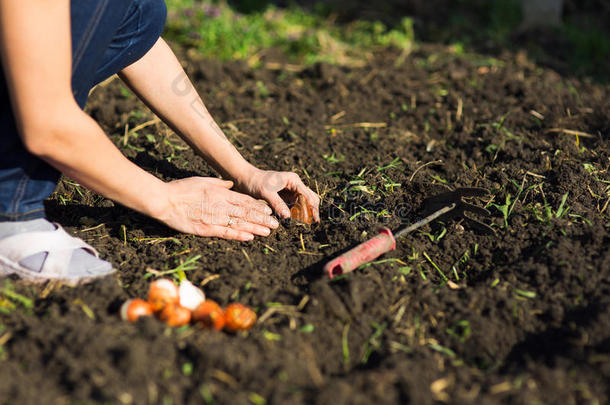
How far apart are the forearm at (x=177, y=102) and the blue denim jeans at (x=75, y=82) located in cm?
21

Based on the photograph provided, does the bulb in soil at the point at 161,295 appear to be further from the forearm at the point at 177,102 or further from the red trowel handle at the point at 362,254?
the forearm at the point at 177,102

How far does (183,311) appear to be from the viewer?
1895 millimetres

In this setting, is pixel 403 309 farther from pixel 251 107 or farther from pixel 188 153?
pixel 251 107

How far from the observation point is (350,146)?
332 centimetres

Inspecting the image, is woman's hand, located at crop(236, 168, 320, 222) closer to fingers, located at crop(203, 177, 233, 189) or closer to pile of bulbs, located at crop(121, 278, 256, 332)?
fingers, located at crop(203, 177, 233, 189)

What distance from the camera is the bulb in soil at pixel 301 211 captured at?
2568mm

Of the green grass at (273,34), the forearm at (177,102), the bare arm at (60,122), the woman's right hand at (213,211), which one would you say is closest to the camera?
the bare arm at (60,122)

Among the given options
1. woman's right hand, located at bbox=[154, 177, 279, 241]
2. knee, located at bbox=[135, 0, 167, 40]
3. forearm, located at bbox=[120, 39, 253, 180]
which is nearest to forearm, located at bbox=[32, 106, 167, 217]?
woman's right hand, located at bbox=[154, 177, 279, 241]

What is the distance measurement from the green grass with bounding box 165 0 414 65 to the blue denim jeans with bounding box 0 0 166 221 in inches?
91.4

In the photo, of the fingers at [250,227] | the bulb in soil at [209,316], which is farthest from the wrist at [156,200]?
the bulb in soil at [209,316]

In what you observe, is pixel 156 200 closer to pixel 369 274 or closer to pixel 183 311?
pixel 183 311

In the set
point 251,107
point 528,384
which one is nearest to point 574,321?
point 528,384

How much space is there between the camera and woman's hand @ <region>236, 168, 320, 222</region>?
2.54 m

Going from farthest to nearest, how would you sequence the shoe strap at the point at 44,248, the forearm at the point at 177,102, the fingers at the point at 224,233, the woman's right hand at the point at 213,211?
1. the forearm at the point at 177,102
2. the fingers at the point at 224,233
3. the woman's right hand at the point at 213,211
4. the shoe strap at the point at 44,248
